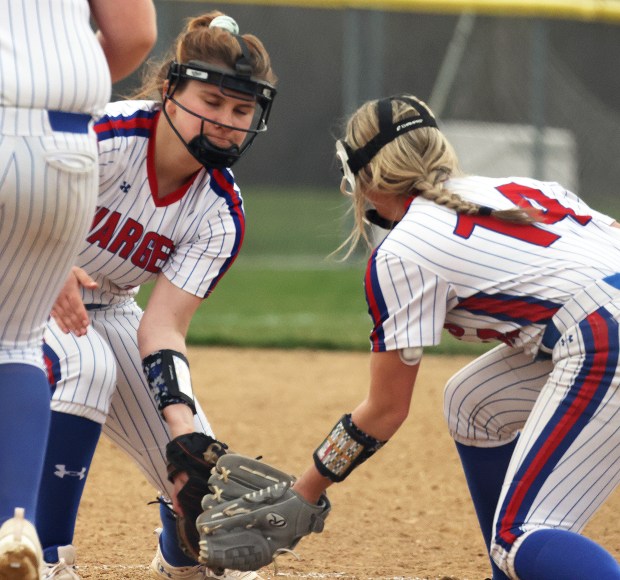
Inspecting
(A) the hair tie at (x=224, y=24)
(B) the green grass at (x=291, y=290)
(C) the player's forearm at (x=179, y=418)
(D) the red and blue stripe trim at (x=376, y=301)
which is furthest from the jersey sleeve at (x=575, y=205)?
(B) the green grass at (x=291, y=290)

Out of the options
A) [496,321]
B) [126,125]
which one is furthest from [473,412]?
[126,125]

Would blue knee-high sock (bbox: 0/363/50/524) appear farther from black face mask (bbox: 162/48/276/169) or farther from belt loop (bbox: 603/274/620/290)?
belt loop (bbox: 603/274/620/290)

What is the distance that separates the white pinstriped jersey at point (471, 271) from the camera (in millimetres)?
2576

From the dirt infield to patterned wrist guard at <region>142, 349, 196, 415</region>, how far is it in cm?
75

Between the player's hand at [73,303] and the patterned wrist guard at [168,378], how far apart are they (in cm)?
25

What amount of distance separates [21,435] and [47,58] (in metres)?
0.72

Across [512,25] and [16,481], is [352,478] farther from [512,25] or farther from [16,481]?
[512,25]

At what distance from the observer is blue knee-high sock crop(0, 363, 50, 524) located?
2.11m

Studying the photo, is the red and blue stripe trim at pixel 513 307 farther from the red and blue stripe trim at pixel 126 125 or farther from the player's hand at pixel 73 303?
the red and blue stripe trim at pixel 126 125

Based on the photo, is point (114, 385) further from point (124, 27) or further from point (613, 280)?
point (613, 280)

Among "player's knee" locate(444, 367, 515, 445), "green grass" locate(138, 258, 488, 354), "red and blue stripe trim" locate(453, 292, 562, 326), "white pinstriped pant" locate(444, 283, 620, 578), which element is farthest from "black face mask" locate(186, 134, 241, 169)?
"green grass" locate(138, 258, 488, 354)

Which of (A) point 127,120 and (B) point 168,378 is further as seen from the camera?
(A) point 127,120

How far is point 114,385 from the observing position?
9.88 feet

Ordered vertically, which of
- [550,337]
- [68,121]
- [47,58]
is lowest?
[550,337]
